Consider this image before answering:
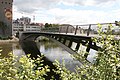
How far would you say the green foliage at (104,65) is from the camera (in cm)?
371

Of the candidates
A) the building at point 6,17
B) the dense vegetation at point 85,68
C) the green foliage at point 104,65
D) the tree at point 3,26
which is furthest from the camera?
the building at point 6,17

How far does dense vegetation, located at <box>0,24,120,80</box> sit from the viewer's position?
3559 millimetres

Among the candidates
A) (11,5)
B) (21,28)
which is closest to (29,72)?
(11,5)

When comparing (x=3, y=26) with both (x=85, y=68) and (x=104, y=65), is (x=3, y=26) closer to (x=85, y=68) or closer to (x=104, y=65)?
(x=85, y=68)

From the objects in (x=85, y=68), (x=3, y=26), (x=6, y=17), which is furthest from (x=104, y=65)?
(x=6, y=17)

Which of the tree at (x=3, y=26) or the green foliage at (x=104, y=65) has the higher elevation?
the green foliage at (x=104, y=65)

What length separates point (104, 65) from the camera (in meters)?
3.88

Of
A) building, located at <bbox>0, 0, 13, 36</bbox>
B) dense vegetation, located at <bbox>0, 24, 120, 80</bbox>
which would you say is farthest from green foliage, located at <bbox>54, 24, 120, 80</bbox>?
building, located at <bbox>0, 0, 13, 36</bbox>

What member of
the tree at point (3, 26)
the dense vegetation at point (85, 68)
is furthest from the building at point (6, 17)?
the dense vegetation at point (85, 68)

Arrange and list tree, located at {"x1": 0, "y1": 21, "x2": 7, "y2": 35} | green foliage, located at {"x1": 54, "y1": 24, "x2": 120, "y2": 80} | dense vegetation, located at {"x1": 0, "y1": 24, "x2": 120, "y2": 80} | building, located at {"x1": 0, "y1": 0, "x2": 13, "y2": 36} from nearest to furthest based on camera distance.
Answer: dense vegetation, located at {"x1": 0, "y1": 24, "x2": 120, "y2": 80} → green foliage, located at {"x1": 54, "y1": 24, "x2": 120, "y2": 80} → tree, located at {"x1": 0, "y1": 21, "x2": 7, "y2": 35} → building, located at {"x1": 0, "y1": 0, "x2": 13, "y2": 36}

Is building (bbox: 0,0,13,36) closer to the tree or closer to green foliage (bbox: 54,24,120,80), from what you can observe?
the tree

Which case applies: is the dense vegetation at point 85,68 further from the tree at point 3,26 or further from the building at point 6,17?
the building at point 6,17

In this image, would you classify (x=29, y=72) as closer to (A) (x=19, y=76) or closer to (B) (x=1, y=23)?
(A) (x=19, y=76)

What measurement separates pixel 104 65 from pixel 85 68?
708 millimetres
